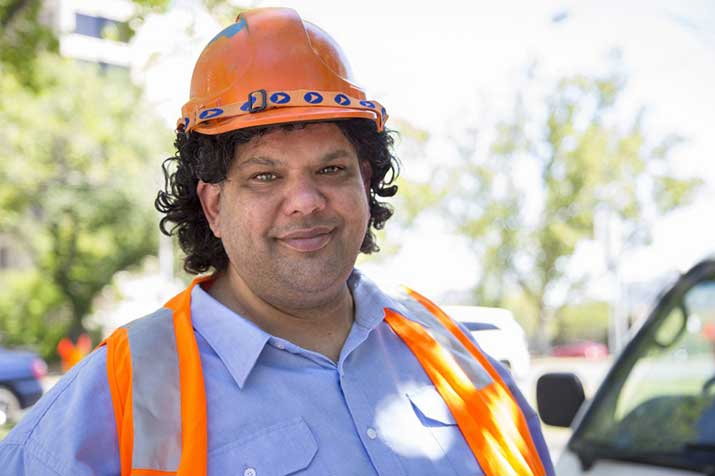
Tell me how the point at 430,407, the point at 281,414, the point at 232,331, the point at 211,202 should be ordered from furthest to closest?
the point at 211,202, the point at 430,407, the point at 232,331, the point at 281,414

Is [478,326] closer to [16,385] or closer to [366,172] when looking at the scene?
[366,172]

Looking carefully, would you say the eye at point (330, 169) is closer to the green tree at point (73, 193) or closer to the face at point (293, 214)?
the face at point (293, 214)

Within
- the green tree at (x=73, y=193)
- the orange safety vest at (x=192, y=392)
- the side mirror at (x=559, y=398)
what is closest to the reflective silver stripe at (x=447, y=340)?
the orange safety vest at (x=192, y=392)

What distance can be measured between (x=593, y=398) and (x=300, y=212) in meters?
1.61

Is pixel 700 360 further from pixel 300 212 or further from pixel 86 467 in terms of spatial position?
pixel 86 467

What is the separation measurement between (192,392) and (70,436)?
0.87 feet

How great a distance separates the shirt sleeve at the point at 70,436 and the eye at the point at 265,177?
0.61 meters

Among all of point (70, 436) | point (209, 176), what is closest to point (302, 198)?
point (209, 176)

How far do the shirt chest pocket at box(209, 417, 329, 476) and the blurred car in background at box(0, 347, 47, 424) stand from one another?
10.8 metres

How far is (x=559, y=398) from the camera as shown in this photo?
10.9 ft

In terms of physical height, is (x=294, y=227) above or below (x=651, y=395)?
above

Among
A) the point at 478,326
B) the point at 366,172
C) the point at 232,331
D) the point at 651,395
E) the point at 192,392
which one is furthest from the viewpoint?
the point at 651,395

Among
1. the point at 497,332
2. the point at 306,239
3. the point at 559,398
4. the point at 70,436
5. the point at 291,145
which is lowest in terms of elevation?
the point at 559,398

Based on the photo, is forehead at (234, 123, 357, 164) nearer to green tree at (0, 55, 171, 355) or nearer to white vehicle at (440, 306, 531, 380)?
white vehicle at (440, 306, 531, 380)
